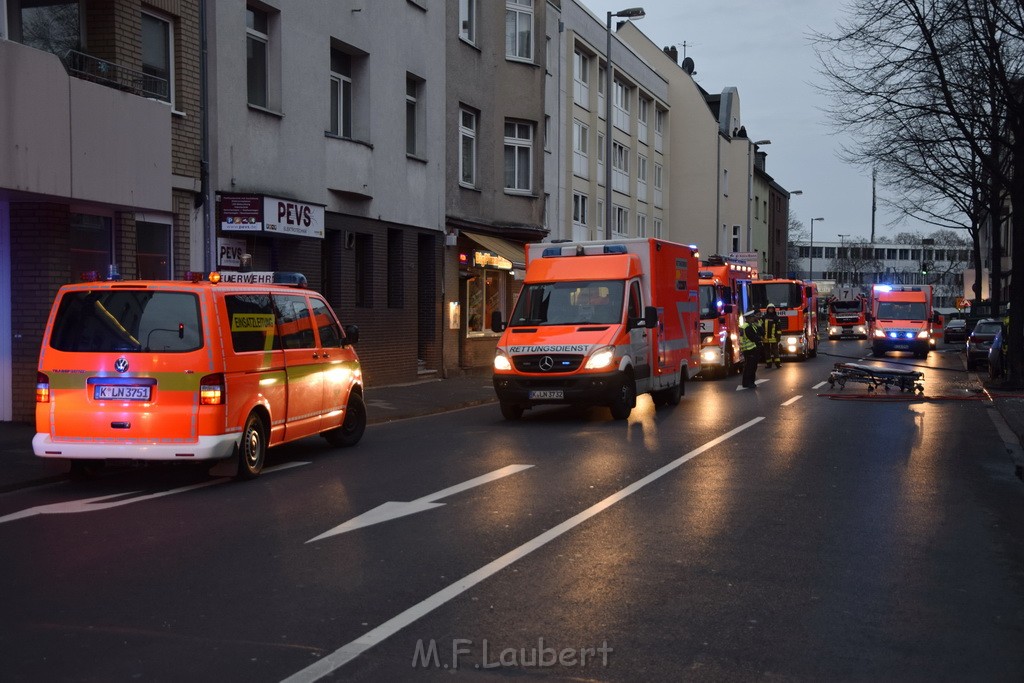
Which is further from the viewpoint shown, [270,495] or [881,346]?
[881,346]

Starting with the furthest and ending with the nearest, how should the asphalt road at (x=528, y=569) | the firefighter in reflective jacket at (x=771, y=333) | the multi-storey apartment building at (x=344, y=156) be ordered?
the firefighter in reflective jacket at (x=771, y=333) < the multi-storey apartment building at (x=344, y=156) < the asphalt road at (x=528, y=569)

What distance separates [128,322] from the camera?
33.8ft

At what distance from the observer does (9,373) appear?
15.9 metres

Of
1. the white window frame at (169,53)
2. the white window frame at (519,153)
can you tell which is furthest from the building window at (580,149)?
the white window frame at (169,53)

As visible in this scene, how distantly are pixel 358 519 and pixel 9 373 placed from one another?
930cm

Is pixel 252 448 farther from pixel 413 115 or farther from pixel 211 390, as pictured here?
pixel 413 115

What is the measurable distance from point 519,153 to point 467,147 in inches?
123

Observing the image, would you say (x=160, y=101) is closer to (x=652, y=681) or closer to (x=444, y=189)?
(x=444, y=189)

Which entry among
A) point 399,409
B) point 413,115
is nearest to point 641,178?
point 413,115

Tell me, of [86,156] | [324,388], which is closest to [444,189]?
[86,156]

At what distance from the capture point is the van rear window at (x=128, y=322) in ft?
33.6

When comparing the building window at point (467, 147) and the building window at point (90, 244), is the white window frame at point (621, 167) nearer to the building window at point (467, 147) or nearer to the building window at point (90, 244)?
the building window at point (467, 147)

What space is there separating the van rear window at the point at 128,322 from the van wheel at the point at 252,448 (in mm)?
1059

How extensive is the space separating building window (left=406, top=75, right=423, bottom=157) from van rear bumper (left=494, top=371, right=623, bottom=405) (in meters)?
11.7
